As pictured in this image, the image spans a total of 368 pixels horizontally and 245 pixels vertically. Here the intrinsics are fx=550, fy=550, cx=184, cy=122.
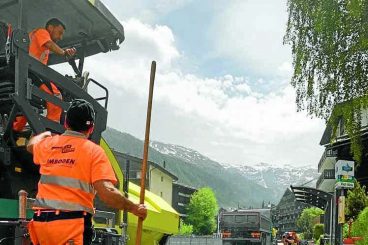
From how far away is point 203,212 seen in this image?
4262 inches

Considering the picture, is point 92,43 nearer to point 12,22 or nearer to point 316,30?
point 12,22

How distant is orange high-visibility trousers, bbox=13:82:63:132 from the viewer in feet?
17.5

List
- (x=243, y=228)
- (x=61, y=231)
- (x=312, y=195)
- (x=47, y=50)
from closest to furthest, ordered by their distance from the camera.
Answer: (x=61, y=231)
(x=47, y=50)
(x=312, y=195)
(x=243, y=228)

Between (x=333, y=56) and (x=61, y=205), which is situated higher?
(x=333, y=56)

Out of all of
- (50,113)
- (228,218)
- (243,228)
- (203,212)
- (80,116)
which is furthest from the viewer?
(203,212)

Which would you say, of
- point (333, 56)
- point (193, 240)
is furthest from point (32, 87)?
point (193, 240)

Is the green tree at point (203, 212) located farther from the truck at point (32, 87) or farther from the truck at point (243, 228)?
the truck at point (32, 87)

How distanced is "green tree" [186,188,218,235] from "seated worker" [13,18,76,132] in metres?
101

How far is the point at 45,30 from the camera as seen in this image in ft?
19.9

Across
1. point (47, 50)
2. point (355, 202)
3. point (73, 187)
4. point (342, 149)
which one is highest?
point (342, 149)

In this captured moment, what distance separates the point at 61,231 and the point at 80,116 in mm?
761

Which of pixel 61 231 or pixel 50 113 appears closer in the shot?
pixel 61 231

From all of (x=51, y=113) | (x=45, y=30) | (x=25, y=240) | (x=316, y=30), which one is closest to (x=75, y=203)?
(x=25, y=240)

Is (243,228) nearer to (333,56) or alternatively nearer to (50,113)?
(333,56)
